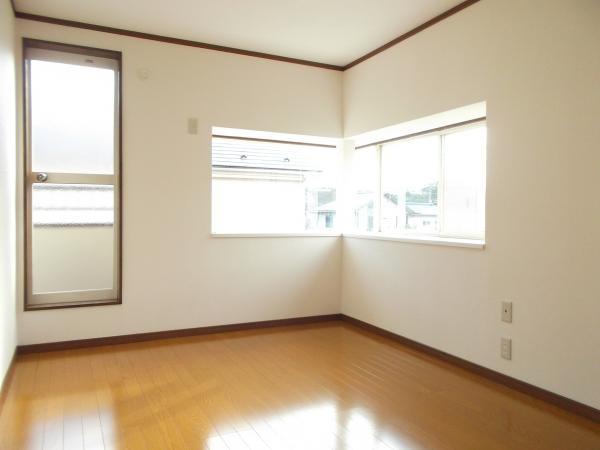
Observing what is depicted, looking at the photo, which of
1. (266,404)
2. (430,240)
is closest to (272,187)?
(430,240)

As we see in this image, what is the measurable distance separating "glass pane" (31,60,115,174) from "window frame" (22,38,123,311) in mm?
46

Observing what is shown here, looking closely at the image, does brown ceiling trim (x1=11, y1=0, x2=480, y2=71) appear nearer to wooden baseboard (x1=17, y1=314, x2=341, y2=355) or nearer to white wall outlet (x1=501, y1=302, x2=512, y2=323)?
white wall outlet (x1=501, y1=302, x2=512, y2=323)

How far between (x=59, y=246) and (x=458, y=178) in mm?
3328

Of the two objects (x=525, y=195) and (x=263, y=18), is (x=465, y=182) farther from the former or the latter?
(x=263, y=18)

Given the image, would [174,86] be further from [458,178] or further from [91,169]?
[458,178]

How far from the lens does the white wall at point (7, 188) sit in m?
2.76

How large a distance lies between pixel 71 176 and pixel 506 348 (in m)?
3.48

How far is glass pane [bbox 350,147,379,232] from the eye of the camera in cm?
479

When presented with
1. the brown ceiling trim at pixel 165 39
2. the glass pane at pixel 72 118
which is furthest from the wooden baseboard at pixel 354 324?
the brown ceiling trim at pixel 165 39

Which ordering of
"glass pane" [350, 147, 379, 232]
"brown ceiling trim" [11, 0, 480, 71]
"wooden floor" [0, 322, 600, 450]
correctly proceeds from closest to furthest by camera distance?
"wooden floor" [0, 322, 600, 450] → "brown ceiling trim" [11, 0, 480, 71] → "glass pane" [350, 147, 379, 232]

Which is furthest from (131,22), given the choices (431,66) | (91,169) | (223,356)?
(223,356)

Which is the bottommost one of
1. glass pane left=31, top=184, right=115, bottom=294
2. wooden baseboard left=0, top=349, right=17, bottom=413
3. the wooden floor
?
the wooden floor

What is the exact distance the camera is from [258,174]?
4727mm

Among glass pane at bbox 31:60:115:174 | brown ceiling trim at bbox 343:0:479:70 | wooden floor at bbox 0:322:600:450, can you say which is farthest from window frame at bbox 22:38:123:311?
brown ceiling trim at bbox 343:0:479:70
